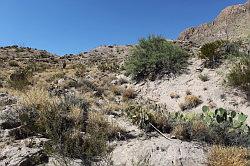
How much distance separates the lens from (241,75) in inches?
601

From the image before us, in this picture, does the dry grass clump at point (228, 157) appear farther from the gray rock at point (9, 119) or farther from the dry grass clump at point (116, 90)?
the dry grass clump at point (116, 90)

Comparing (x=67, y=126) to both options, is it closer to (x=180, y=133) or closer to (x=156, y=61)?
(x=180, y=133)

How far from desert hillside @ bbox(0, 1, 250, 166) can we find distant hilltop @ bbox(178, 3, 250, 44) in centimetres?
3165

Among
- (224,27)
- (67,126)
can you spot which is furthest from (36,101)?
(224,27)

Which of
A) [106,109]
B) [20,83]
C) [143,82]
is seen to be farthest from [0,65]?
[106,109]

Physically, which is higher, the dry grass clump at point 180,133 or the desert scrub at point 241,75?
the desert scrub at point 241,75

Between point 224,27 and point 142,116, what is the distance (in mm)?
48074

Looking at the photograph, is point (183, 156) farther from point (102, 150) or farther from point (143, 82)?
point (143, 82)

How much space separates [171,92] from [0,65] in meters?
13.1

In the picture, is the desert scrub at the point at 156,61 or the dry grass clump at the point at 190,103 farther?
the desert scrub at the point at 156,61

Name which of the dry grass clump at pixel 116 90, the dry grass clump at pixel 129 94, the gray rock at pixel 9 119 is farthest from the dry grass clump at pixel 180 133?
the dry grass clump at pixel 116 90

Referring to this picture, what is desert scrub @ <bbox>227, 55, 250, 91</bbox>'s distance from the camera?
15.0 metres

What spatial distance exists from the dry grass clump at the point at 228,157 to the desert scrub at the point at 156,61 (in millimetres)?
10471

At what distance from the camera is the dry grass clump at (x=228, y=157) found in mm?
8078
